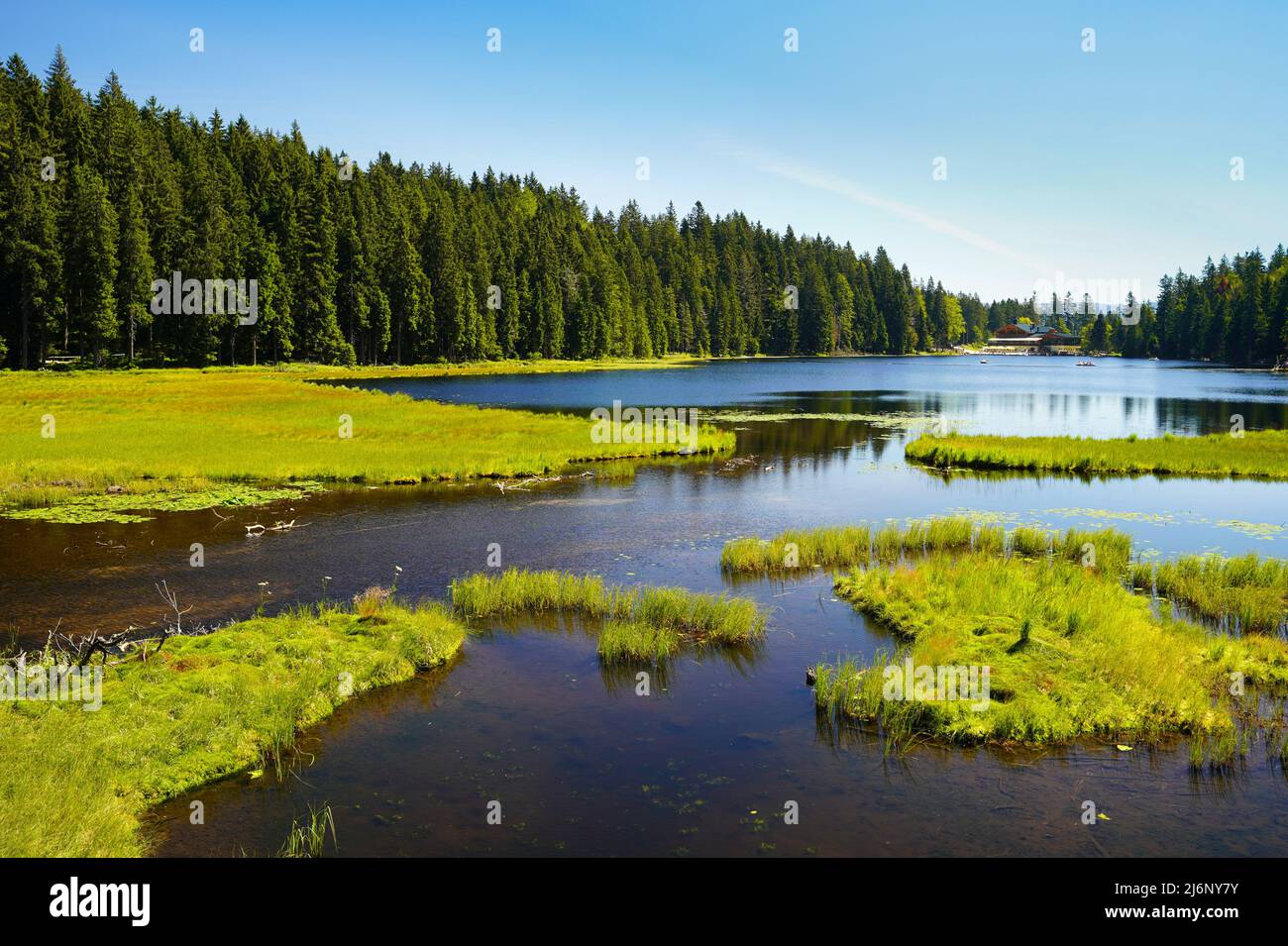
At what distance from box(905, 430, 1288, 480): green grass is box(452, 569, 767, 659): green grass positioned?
28182 mm

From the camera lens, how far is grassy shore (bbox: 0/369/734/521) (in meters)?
34.0

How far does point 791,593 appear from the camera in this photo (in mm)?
22500

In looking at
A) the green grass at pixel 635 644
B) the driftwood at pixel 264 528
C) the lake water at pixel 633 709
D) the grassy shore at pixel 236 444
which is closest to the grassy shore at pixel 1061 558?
the lake water at pixel 633 709

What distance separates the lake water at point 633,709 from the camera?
37.2 ft

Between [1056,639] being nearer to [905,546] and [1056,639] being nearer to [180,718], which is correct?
[905,546]

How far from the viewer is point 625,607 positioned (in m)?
20.4

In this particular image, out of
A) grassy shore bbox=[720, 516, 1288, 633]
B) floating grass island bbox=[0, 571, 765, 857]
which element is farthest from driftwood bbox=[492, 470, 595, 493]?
floating grass island bbox=[0, 571, 765, 857]

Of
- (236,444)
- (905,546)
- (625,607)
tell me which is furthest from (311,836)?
(236,444)

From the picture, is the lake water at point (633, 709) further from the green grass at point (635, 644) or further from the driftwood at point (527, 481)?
the driftwood at point (527, 481)

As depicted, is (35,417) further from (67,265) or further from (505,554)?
(67,265)

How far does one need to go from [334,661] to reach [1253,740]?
608 inches

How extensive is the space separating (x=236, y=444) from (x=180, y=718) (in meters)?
33.3

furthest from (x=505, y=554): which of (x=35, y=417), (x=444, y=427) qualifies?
(x=35, y=417)

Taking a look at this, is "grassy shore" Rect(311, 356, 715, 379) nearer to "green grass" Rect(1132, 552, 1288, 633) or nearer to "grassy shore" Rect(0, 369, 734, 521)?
"grassy shore" Rect(0, 369, 734, 521)
